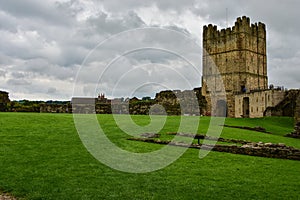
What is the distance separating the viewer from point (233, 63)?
204 ft

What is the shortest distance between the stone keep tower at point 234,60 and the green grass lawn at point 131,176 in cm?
4669

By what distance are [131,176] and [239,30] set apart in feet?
180

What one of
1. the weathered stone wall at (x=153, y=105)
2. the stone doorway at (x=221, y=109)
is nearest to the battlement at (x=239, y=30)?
the stone doorway at (x=221, y=109)

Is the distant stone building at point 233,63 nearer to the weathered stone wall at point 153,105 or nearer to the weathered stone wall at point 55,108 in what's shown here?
the weathered stone wall at point 153,105

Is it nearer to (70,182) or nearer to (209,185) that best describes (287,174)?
(209,185)

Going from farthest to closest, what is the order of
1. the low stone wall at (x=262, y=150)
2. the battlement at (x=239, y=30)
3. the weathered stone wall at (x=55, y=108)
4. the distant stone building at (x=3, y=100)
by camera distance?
the battlement at (x=239, y=30) → the weathered stone wall at (x=55, y=108) → the distant stone building at (x=3, y=100) → the low stone wall at (x=262, y=150)

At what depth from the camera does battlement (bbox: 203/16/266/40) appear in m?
60.6

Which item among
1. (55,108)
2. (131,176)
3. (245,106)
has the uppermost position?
(245,106)

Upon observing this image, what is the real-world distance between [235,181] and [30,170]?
616cm

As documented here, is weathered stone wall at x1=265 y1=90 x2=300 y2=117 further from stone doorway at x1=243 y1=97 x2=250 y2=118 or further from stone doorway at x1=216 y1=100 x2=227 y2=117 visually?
stone doorway at x1=216 y1=100 x2=227 y2=117

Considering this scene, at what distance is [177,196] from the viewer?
28.2 feet

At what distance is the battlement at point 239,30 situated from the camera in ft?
199

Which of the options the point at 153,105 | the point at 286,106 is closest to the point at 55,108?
the point at 153,105

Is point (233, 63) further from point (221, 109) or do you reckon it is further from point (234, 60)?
point (221, 109)
